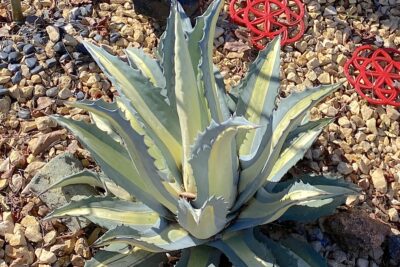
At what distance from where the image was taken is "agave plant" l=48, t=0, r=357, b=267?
149 centimetres

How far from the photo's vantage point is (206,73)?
1477 millimetres

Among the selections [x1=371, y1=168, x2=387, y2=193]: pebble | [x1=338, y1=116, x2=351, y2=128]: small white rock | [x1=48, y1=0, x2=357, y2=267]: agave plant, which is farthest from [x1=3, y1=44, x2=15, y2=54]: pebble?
[x1=371, y1=168, x2=387, y2=193]: pebble

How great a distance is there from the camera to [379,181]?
2.07 metres

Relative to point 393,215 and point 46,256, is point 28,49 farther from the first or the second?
point 393,215

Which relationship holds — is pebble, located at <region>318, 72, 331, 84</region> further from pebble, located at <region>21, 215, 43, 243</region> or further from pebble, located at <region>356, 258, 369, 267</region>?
pebble, located at <region>21, 215, 43, 243</region>

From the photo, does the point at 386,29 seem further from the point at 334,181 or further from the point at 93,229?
the point at 93,229

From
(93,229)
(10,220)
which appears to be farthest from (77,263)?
(10,220)

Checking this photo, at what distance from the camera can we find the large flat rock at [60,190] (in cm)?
190

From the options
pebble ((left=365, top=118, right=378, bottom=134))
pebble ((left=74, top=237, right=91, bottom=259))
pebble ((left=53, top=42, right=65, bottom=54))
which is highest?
pebble ((left=53, top=42, right=65, bottom=54))

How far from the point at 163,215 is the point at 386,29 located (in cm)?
135

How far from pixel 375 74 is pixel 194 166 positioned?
1171mm

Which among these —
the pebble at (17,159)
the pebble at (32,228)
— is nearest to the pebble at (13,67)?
the pebble at (17,159)

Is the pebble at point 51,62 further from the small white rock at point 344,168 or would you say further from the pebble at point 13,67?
the small white rock at point 344,168

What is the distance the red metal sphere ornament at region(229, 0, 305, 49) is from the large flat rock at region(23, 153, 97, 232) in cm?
86
